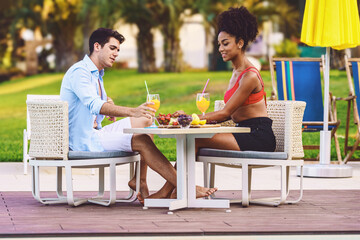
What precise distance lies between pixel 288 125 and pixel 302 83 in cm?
324

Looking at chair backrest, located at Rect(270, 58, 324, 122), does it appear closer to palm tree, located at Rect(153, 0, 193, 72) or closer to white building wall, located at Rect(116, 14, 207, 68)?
white building wall, located at Rect(116, 14, 207, 68)

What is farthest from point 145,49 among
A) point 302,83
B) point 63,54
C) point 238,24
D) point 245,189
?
point 245,189

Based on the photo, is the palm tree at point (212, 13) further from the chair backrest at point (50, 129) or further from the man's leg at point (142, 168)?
the chair backrest at point (50, 129)

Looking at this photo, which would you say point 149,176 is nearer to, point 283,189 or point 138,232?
point 283,189

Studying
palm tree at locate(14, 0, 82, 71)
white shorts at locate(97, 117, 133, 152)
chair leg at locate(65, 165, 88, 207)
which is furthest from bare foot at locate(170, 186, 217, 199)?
palm tree at locate(14, 0, 82, 71)

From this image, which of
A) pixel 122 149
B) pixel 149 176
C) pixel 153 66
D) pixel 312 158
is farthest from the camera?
pixel 153 66

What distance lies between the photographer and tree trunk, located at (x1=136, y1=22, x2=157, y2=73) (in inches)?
559

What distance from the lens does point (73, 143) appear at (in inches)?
199

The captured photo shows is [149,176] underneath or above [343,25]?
underneath

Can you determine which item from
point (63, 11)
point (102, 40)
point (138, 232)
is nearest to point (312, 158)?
point (102, 40)

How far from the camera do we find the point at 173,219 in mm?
4473

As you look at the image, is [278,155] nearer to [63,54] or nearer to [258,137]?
[258,137]

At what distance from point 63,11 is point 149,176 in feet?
27.6

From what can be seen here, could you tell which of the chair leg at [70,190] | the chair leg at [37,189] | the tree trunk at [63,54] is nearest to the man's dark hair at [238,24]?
the chair leg at [70,190]
